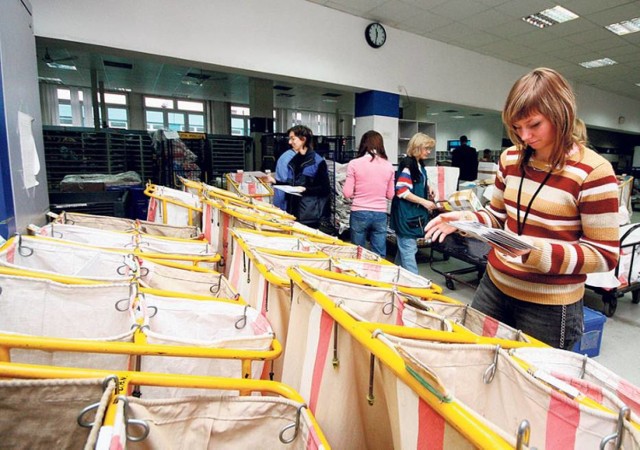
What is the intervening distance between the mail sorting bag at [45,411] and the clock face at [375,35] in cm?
665

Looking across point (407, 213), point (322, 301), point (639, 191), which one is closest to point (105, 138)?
point (407, 213)

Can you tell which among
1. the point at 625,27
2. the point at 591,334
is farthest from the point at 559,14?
the point at 591,334

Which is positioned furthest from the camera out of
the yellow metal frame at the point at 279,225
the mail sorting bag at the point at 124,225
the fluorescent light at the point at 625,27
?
the fluorescent light at the point at 625,27

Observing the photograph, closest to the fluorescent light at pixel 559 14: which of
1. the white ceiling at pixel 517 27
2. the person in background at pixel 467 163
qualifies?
the white ceiling at pixel 517 27

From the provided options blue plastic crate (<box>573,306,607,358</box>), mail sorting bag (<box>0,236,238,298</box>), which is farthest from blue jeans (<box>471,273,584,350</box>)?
blue plastic crate (<box>573,306,607,358</box>)

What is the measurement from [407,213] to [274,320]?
2.09 metres

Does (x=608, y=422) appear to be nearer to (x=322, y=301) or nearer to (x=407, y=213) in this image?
(x=322, y=301)

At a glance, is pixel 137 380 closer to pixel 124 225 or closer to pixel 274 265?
pixel 274 265

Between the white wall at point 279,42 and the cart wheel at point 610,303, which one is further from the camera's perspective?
the white wall at point 279,42

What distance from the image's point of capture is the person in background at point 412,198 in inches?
124

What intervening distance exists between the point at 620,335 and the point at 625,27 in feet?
21.6

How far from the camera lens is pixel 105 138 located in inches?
188

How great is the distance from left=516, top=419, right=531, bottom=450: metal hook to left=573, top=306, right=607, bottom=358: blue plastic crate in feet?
8.54

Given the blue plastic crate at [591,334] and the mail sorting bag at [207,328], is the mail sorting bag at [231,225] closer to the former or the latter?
the mail sorting bag at [207,328]
